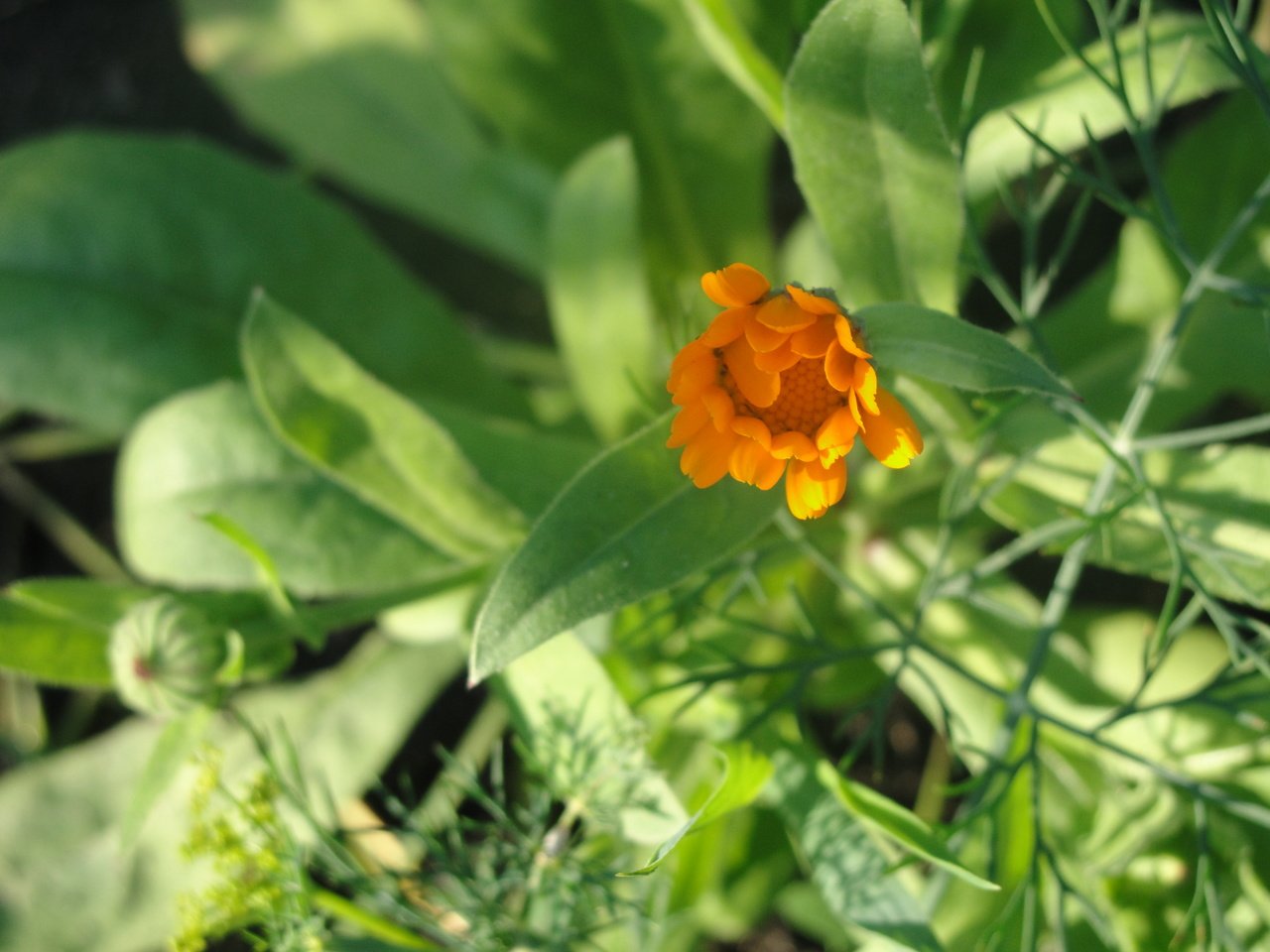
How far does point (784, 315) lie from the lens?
685 mm

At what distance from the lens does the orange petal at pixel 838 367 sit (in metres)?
0.69

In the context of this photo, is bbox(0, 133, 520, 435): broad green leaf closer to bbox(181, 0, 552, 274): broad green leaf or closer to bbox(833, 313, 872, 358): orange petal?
bbox(181, 0, 552, 274): broad green leaf

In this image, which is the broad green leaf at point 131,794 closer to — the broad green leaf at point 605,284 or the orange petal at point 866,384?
the broad green leaf at point 605,284

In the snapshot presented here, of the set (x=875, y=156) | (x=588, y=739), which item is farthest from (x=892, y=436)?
(x=588, y=739)

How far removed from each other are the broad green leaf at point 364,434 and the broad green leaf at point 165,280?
0.43 meters

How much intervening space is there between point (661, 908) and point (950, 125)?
2.73 feet

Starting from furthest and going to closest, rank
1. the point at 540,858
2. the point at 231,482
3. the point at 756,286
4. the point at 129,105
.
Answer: the point at 129,105 < the point at 231,482 < the point at 540,858 < the point at 756,286

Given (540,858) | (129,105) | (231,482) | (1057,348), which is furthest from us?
(129,105)

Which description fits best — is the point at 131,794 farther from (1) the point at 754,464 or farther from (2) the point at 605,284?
(1) the point at 754,464

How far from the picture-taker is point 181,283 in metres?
1.38

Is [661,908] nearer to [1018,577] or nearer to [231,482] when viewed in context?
[231,482]

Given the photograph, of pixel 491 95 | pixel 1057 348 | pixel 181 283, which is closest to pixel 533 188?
pixel 491 95

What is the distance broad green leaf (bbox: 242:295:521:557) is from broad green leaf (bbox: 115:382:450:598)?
0.42 ft

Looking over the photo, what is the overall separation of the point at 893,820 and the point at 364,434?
558 mm
